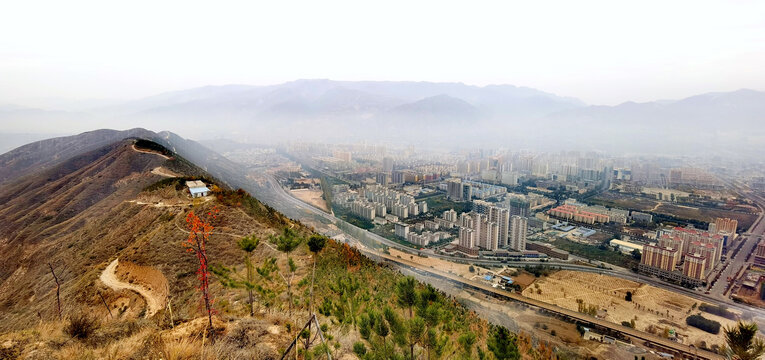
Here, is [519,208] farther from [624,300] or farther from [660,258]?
[624,300]

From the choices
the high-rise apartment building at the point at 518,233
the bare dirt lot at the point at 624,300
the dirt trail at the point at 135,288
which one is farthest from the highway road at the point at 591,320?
the dirt trail at the point at 135,288

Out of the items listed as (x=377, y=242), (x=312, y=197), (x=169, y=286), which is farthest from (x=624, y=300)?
(x=312, y=197)

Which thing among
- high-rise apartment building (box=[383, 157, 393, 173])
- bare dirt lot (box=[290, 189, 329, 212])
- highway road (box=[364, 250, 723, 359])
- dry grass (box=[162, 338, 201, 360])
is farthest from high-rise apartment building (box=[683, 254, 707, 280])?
high-rise apartment building (box=[383, 157, 393, 173])

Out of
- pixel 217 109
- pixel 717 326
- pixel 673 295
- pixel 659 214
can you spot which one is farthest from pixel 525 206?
pixel 217 109

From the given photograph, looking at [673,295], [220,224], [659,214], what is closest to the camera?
[220,224]

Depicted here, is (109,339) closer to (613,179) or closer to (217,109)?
(613,179)

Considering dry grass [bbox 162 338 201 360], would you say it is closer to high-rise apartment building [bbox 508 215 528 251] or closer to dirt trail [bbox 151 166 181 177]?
dirt trail [bbox 151 166 181 177]
